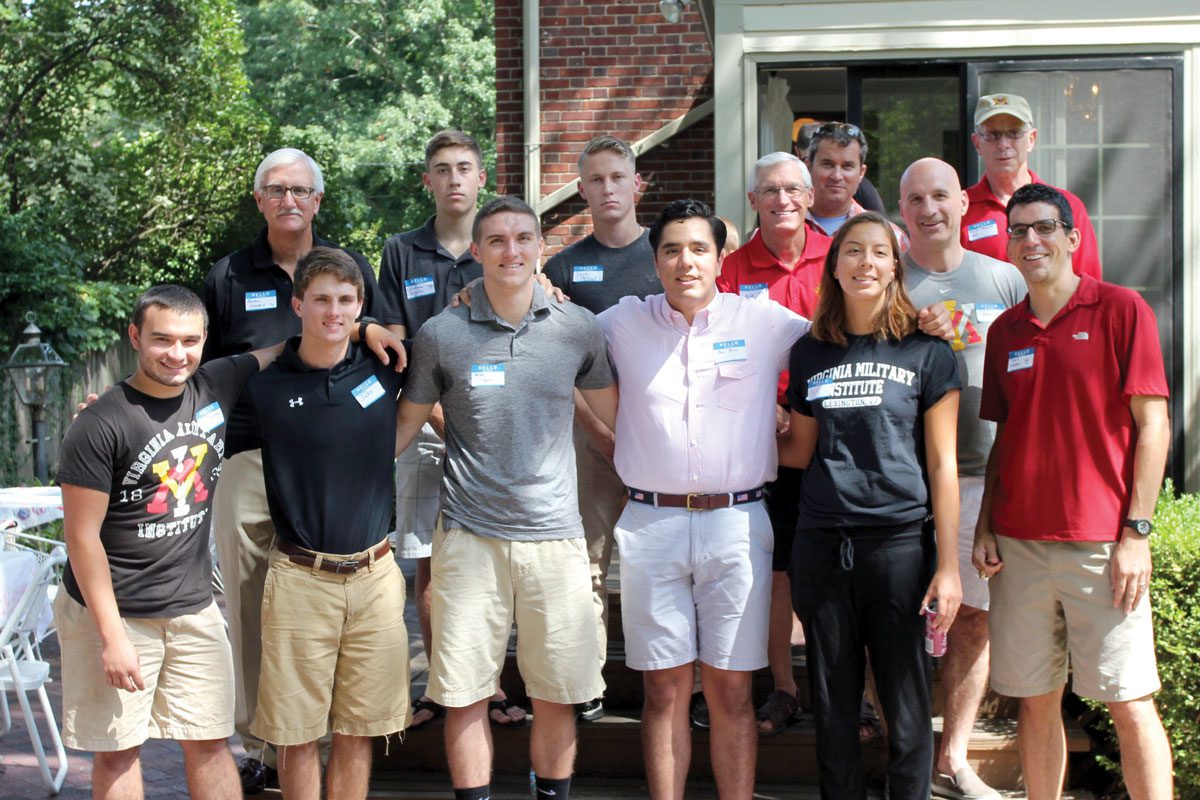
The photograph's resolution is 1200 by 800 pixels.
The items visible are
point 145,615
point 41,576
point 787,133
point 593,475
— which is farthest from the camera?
point 787,133

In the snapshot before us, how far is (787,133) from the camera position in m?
8.53

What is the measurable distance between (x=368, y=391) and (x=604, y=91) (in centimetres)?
644

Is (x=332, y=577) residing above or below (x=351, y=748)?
above

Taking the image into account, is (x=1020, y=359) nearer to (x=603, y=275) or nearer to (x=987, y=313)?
(x=987, y=313)

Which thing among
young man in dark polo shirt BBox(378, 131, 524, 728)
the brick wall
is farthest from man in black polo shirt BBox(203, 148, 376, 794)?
the brick wall

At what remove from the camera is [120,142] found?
60.8 feet

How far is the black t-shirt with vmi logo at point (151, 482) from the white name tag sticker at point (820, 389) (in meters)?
1.80

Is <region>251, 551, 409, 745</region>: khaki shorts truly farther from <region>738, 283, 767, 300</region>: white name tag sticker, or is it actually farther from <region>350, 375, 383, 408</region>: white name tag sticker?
<region>738, 283, 767, 300</region>: white name tag sticker

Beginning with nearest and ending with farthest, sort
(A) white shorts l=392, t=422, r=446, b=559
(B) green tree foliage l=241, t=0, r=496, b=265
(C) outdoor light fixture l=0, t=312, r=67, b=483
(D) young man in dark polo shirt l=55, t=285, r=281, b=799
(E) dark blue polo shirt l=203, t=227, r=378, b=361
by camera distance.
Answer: (D) young man in dark polo shirt l=55, t=285, r=281, b=799, (E) dark blue polo shirt l=203, t=227, r=378, b=361, (A) white shorts l=392, t=422, r=446, b=559, (C) outdoor light fixture l=0, t=312, r=67, b=483, (B) green tree foliage l=241, t=0, r=496, b=265

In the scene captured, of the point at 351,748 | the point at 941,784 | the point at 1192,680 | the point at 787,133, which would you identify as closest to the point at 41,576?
the point at 351,748

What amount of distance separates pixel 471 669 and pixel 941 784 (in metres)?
1.72

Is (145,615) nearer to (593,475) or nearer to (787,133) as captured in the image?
(593,475)

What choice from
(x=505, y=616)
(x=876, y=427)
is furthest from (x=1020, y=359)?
(x=505, y=616)

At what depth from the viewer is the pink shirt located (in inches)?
148
